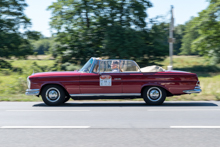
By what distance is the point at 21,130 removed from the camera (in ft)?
19.8

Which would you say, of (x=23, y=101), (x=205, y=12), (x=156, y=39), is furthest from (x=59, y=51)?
(x=23, y=101)

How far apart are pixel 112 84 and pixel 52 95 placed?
196 cm

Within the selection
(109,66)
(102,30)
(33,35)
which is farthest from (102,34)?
(109,66)

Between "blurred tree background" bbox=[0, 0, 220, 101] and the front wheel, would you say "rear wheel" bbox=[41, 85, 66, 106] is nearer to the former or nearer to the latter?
the front wheel

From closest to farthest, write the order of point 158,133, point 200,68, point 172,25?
1. point 158,133
2. point 172,25
3. point 200,68

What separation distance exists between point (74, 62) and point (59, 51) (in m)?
1.84

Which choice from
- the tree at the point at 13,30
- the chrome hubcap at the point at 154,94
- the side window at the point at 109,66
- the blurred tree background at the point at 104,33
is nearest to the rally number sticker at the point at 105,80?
the side window at the point at 109,66

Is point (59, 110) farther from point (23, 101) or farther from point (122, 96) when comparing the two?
point (23, 101)

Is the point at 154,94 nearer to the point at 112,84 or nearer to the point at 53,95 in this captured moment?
the point at 112,84

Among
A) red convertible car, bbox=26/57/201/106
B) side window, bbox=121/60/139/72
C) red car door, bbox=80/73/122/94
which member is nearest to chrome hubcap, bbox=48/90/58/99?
red convertible car, bbox=26/57/201/106

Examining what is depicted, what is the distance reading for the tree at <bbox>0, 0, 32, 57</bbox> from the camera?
30281 millimetres

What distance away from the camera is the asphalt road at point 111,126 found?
16.6 feet

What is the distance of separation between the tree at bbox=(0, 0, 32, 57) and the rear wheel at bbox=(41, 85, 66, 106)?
2209cm

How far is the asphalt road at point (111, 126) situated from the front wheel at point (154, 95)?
454 millimetres
